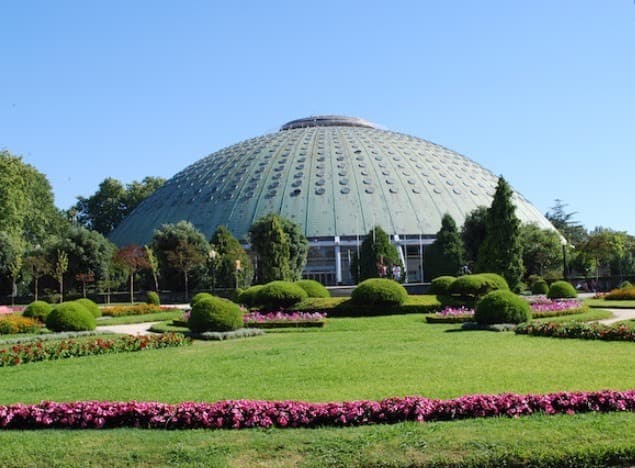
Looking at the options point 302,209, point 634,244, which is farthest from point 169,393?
point 634,244

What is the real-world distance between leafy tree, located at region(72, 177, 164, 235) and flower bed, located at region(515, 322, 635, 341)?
263 ft

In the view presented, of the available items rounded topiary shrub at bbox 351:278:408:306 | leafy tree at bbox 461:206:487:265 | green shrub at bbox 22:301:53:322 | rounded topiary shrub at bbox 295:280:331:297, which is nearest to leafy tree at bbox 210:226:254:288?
leafy tree at bbox 461:206:487:265

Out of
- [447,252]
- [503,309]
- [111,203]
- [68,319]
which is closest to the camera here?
[503,309]

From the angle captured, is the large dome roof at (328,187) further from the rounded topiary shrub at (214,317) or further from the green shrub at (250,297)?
the rounded topiary shrub at (214,317)

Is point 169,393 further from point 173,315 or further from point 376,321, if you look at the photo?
point 173,315

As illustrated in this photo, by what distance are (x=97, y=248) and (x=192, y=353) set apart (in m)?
37.4

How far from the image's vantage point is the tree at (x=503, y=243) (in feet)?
113

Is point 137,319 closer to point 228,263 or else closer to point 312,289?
point 312,289

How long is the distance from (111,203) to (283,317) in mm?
73928

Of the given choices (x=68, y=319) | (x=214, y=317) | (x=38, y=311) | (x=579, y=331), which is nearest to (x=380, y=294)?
(x=214, y=317)

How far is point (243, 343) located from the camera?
1786 centimetres

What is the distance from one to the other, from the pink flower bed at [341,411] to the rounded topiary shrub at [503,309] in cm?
1127

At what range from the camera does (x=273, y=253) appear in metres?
46.1

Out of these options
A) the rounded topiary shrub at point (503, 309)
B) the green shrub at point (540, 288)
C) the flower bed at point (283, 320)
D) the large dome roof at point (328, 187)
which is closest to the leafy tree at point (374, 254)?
the large dome roof at point (328, 187)
